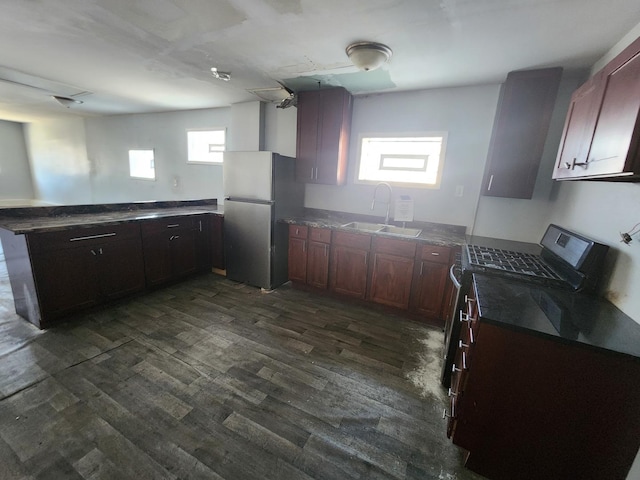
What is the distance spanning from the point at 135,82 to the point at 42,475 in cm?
364

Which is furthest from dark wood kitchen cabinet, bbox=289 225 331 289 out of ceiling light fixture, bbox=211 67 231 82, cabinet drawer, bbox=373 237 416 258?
ceiling light fixture, bbox=211 67 231 82

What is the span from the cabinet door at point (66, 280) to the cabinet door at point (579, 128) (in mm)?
3718

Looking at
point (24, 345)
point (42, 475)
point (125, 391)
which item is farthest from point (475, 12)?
point (24, 345)

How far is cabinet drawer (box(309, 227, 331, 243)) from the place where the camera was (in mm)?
3014

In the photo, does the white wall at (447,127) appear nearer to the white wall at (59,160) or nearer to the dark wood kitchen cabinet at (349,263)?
the dark wood kitchen cabinet at (349,263)

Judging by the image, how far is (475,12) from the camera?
152 cm

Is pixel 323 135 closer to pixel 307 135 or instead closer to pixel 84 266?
pixel 307 135

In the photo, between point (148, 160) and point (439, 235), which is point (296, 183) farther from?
point (148, 160)

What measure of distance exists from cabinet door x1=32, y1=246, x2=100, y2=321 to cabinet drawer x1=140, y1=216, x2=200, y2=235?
1.70ft

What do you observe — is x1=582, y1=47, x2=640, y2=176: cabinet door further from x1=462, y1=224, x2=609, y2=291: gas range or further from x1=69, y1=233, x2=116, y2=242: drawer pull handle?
x1=69, y1=233, x2=116, y2=242: drawer pull handle

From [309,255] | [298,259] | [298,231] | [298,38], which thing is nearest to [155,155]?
[298,231]

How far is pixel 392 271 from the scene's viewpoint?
271 centimetres

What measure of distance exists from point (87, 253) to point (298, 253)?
206 cm

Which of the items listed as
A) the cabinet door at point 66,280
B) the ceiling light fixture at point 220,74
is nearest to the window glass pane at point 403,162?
the ceiling light fixture at point 220,74
